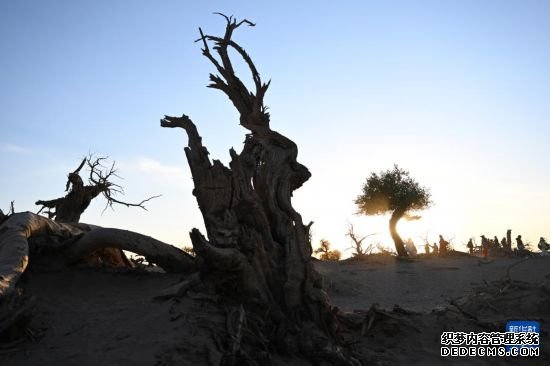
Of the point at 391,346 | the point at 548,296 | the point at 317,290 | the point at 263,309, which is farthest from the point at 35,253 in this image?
the point at 548,296

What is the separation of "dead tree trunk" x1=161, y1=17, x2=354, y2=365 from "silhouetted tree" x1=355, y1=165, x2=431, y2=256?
22.8 metres

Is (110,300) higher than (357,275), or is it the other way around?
(357,275)

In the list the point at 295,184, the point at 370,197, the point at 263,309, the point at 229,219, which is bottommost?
the point at 263,309

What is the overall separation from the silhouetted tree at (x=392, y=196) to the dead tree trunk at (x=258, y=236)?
897 inches

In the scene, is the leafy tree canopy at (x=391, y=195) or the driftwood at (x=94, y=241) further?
the leafy tree canopy at (x=391, y=195)

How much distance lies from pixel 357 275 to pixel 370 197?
1194 centimetres

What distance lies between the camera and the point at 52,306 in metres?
6.77

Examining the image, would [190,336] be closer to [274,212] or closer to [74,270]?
[274,212]

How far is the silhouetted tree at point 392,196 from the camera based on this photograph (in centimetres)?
3027

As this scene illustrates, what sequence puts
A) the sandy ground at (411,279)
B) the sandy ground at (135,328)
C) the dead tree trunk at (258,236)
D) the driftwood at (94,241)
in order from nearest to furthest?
1. the sandy ground at (135,328)
2. the dead tree trunk at (258,236)
3. the driftwood at (94,241)
4. the sandy ground at (411,279)

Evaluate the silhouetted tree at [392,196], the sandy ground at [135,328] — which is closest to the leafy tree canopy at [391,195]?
the silhouetted tree at [392,196]

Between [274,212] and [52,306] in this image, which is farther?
[274,212]

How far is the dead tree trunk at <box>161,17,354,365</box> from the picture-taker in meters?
6.55

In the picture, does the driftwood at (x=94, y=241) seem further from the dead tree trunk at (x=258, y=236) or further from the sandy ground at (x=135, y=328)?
the dead tree trunk at (x=258, y=236)
